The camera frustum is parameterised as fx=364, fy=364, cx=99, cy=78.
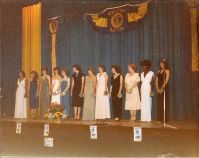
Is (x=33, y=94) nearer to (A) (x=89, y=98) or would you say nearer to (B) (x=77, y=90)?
(B) (x=77, y=90)

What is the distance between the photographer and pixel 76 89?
20.8ft

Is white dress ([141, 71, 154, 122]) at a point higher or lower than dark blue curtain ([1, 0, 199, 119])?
lower

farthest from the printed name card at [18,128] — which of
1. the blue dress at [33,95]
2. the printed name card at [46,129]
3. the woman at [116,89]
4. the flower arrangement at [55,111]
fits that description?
the woman at [116,89]

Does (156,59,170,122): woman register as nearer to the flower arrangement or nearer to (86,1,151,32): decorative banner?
(86,1,151,32): decorative banner

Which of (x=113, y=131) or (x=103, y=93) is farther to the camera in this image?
(x=103, y=93)

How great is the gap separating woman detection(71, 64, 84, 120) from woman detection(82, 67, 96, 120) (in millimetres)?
92

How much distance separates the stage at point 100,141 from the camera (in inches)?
163

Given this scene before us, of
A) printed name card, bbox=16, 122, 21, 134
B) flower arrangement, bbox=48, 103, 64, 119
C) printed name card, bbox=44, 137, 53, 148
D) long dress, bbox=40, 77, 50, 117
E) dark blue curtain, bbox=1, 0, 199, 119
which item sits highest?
dark blue curtain, bbox=1, 0, 199, 119

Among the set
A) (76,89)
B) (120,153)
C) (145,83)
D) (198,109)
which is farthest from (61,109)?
(198,109)

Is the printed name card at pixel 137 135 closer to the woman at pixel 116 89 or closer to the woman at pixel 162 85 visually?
the woman at pixel 162 85

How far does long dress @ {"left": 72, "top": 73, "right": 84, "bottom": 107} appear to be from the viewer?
629 cm

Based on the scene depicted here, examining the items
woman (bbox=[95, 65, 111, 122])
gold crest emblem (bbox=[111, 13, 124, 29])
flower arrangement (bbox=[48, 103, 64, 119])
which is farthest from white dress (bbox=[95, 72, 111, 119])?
gold crest emblem (bbox=[111, 13, 124, 29])

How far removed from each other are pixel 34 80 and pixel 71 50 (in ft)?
4.38

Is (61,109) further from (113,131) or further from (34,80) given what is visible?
(113,131)
